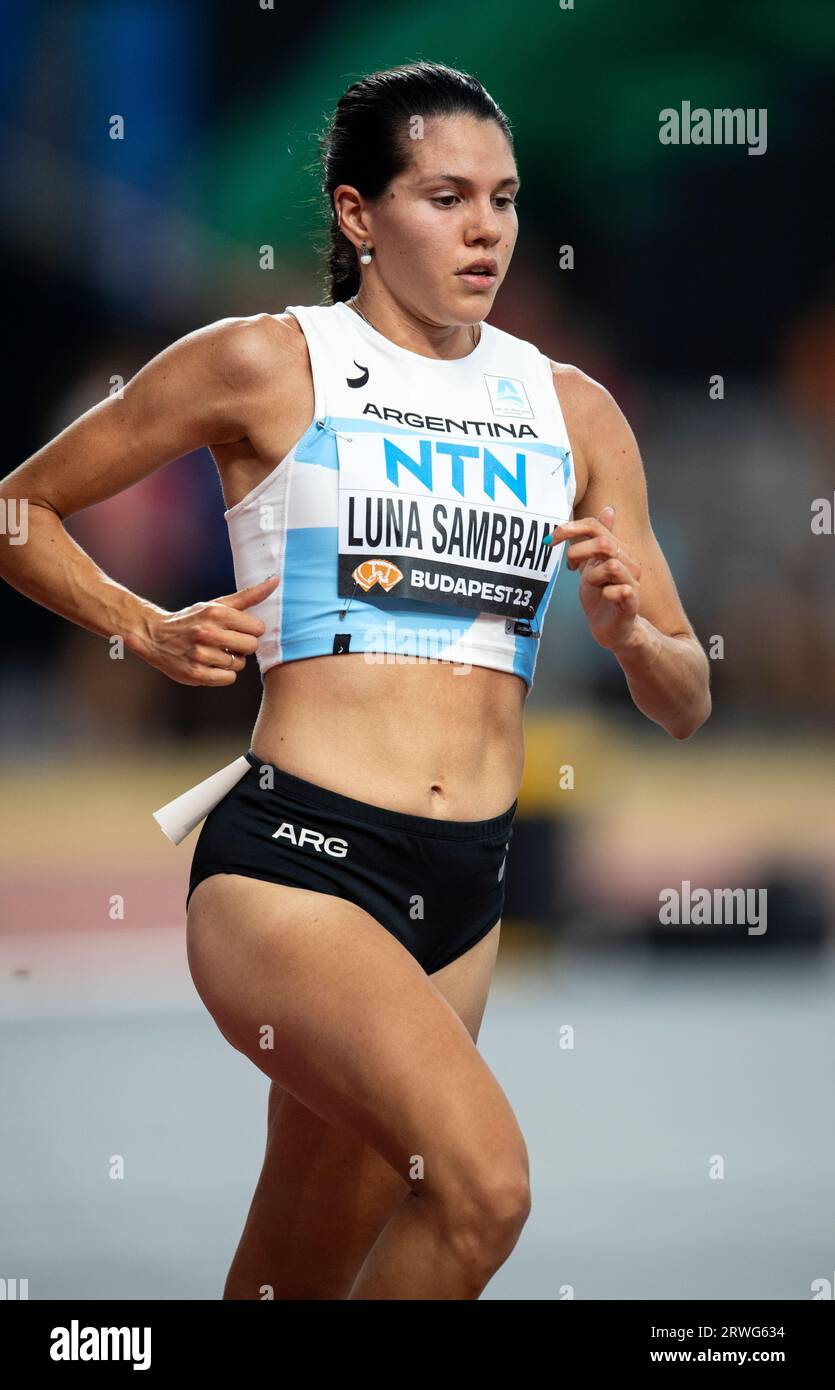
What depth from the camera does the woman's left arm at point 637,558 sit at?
2246 millimetres

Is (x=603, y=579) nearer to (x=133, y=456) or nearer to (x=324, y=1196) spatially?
(x=133, y=456)

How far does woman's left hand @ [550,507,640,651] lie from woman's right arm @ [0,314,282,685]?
1.29 ft

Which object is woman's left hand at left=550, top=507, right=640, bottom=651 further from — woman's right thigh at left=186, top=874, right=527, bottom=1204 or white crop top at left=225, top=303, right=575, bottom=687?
woman's right thigh at left=186, top=874, right=527, bottom=1204

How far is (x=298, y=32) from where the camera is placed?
27.9 feet

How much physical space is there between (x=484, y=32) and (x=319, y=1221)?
779cm

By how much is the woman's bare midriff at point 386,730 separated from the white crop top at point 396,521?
28 mm

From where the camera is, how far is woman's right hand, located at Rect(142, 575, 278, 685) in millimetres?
2045

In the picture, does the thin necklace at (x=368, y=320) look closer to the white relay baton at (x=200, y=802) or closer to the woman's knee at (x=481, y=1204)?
the white relay baton at (x=200, y=802)

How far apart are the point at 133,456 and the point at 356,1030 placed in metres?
0.84

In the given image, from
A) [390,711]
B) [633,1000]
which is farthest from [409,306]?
[633,1000]

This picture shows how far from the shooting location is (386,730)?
212cm

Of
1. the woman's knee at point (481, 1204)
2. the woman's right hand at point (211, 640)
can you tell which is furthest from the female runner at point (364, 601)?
the woman's knee at point (481, 1204)

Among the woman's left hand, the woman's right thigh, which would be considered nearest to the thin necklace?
the woman's left hand

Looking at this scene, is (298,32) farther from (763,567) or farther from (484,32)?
(763,567)
